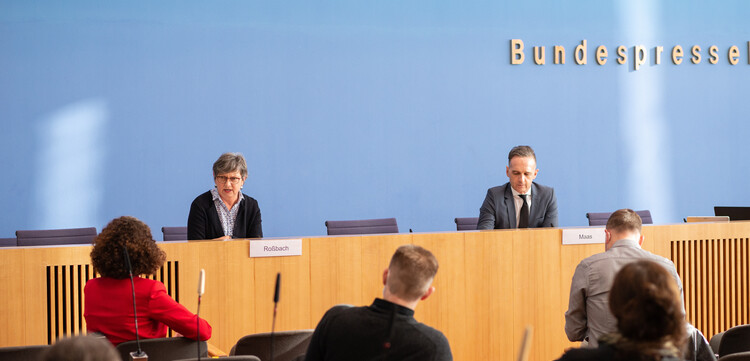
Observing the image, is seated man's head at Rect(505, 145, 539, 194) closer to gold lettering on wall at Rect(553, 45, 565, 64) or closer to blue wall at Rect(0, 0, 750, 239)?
blue wall at Rect(0, 0, 750, 239)

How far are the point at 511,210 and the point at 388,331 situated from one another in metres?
2.91

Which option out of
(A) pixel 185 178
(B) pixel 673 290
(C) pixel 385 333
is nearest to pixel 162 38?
(A) pixel 185 178

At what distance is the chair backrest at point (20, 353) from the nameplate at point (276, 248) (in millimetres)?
1626

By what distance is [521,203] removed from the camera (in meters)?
4.91

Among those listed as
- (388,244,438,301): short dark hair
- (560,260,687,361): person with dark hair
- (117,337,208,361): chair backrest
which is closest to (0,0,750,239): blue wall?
(117,337,208,361): chair backrest

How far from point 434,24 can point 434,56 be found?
322mm

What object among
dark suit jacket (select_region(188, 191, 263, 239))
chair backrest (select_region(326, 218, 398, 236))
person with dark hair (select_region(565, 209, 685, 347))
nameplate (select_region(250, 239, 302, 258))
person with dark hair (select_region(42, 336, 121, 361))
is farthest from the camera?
chair backrest (select_region(326, 218, 398, 236))

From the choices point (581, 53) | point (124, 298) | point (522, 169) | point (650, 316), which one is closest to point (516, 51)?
point (581, 53)

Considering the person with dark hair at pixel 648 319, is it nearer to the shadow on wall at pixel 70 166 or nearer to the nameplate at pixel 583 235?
the nameplate at pixel 583 235

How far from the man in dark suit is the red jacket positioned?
2436 mm

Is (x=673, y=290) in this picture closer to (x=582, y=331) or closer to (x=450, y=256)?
(x=582, y=331)

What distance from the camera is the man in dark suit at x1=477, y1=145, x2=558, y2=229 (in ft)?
15.9

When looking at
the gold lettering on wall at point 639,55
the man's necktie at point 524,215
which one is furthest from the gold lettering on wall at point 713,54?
the man's necktie at point 524,215

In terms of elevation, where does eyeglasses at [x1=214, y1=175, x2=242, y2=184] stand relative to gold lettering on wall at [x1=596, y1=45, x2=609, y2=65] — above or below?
below
